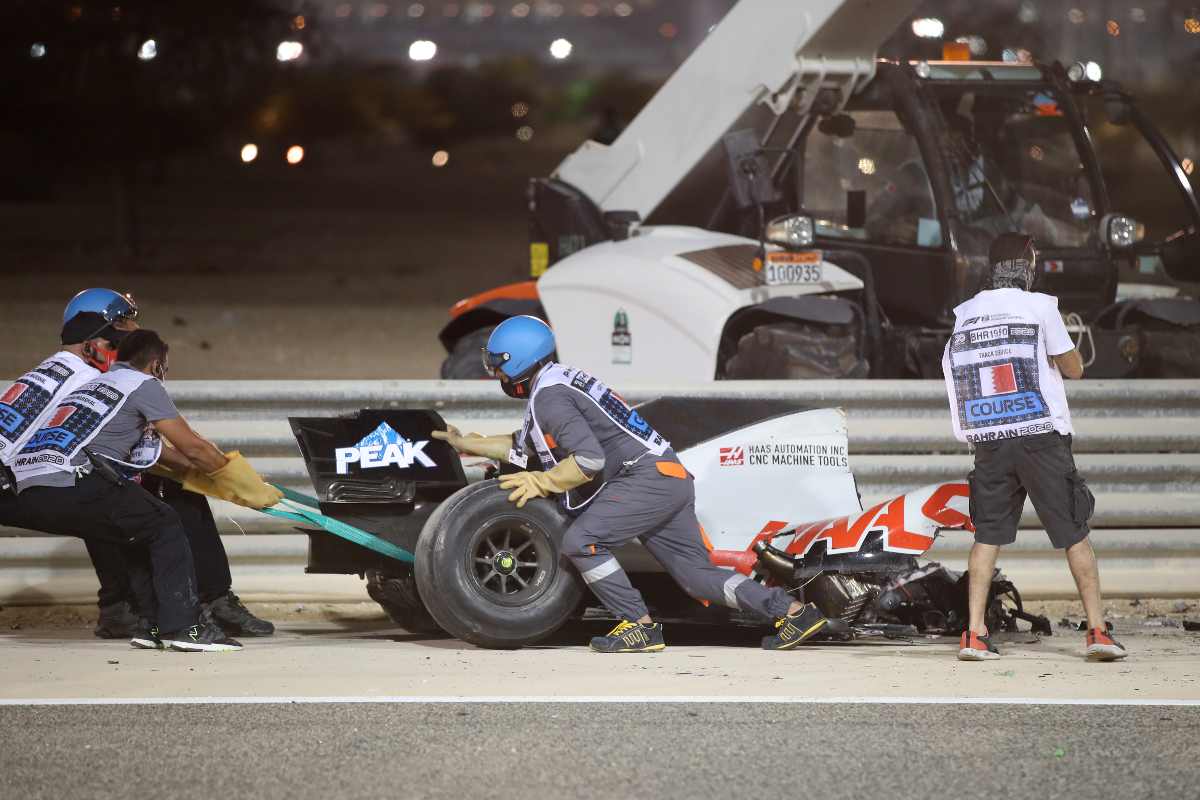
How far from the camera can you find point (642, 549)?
7.91m

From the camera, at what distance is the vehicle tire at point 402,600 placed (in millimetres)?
7926

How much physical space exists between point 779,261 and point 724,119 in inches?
58.1

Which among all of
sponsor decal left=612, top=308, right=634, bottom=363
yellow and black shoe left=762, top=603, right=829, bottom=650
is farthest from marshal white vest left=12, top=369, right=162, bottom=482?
sponsor decal left=612, top=308, right=634, bottom=363

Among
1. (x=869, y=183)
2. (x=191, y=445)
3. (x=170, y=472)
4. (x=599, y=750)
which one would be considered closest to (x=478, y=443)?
(x=191, y=445)

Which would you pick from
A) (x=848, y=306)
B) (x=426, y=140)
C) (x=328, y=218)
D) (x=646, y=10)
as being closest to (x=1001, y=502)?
(x=848, y=306)

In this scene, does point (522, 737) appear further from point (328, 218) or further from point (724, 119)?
point (328, 218)

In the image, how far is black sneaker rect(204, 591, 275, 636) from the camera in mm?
8055

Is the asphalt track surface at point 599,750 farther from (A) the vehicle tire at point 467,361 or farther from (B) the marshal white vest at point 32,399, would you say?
(A) the vehicle tire at point 467,361

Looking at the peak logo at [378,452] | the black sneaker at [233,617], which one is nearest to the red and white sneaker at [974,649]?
the peak logo at [378,452]

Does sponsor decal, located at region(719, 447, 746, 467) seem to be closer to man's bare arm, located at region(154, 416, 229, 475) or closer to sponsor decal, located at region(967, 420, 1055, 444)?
sponsor decal, located at region(967, 420, 1055, 444)

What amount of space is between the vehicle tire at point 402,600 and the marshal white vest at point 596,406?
818mm

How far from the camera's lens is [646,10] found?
5512 inches

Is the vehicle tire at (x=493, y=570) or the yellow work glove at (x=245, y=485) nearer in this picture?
the vehicle tire at (x=493, y=570)

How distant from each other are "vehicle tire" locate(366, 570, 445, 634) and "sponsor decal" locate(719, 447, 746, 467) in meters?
1.45
